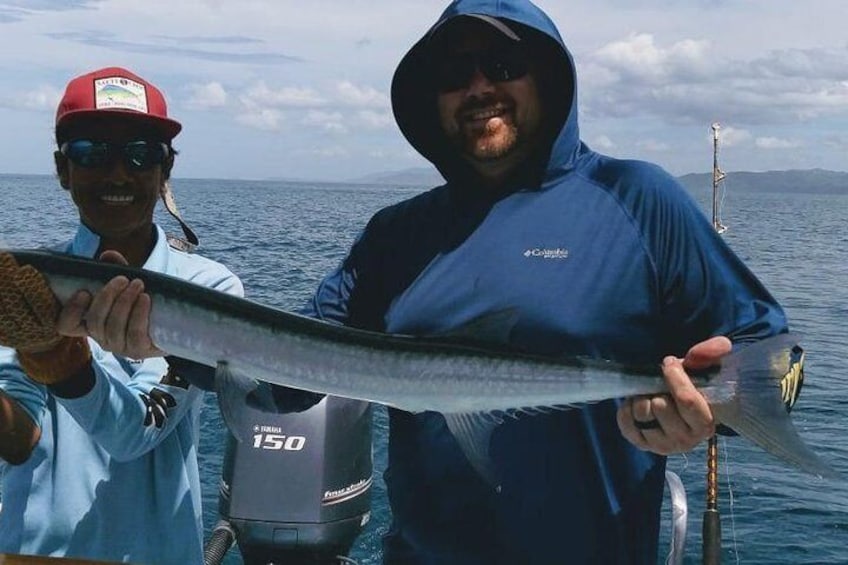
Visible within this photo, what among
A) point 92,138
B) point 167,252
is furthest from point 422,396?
point 92,138

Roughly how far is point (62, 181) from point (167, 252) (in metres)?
0.63

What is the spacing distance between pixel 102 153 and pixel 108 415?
4.23 ft

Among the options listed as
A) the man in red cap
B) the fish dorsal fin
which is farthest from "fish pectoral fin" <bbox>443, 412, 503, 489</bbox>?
the man in red cap

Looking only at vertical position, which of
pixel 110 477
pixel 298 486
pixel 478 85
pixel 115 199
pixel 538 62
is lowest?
pixel 298 486

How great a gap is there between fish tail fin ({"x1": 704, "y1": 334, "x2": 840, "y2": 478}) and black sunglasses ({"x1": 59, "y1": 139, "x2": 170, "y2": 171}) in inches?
113

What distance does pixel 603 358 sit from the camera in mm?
3541

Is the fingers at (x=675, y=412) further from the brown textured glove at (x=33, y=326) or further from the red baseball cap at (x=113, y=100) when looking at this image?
the red baseball cap at (x=113, y=100)

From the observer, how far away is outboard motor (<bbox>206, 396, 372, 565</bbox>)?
6699mm

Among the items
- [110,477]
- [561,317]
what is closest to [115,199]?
[110,477]

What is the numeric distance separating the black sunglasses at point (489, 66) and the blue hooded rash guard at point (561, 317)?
164 millimetres

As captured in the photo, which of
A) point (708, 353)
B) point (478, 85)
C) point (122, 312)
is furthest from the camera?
point (478, 85)

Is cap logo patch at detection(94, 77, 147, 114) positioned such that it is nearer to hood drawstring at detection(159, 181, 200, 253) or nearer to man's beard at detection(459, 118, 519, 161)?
hood drawstring at detection(159, 181, 200, 253)

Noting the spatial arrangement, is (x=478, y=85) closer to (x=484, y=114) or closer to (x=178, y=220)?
(x=484, y=114)

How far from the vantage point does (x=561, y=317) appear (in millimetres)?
3545
